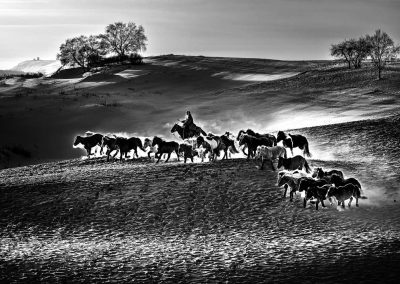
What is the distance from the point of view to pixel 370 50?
73.3 m

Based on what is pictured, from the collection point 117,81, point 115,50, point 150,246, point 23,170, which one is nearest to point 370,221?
point 150,246

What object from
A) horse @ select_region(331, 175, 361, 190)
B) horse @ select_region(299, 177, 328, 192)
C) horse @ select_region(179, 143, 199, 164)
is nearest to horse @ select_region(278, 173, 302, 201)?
horse @ select_region(299, 177, 328, 192)

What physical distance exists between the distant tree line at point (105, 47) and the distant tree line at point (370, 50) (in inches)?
1731

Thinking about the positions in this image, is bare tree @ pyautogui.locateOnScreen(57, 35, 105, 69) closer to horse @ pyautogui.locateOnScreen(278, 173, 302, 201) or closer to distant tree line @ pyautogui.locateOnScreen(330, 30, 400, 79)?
distant tree line @ pyautogui.locateOnScreen(330, 30, 400, 79)

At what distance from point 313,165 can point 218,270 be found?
34.6 feet

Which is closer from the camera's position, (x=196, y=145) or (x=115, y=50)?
(x=196, y=145)

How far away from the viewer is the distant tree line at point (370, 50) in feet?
230

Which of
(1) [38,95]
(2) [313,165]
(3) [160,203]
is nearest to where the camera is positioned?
(3) [160,203]

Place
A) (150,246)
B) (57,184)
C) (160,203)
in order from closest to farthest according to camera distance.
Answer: (150,246), (160,203), (57,184)

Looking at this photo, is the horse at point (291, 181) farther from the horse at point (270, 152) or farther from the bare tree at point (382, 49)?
the bare tree at point (382, 49)

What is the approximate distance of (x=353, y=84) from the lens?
6203cm

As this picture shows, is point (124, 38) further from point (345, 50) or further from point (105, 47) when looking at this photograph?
point (345, 50)

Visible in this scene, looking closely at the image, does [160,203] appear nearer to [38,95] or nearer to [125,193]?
[125,193]

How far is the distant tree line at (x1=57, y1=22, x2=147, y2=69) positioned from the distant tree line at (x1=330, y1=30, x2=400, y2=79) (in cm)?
4397
